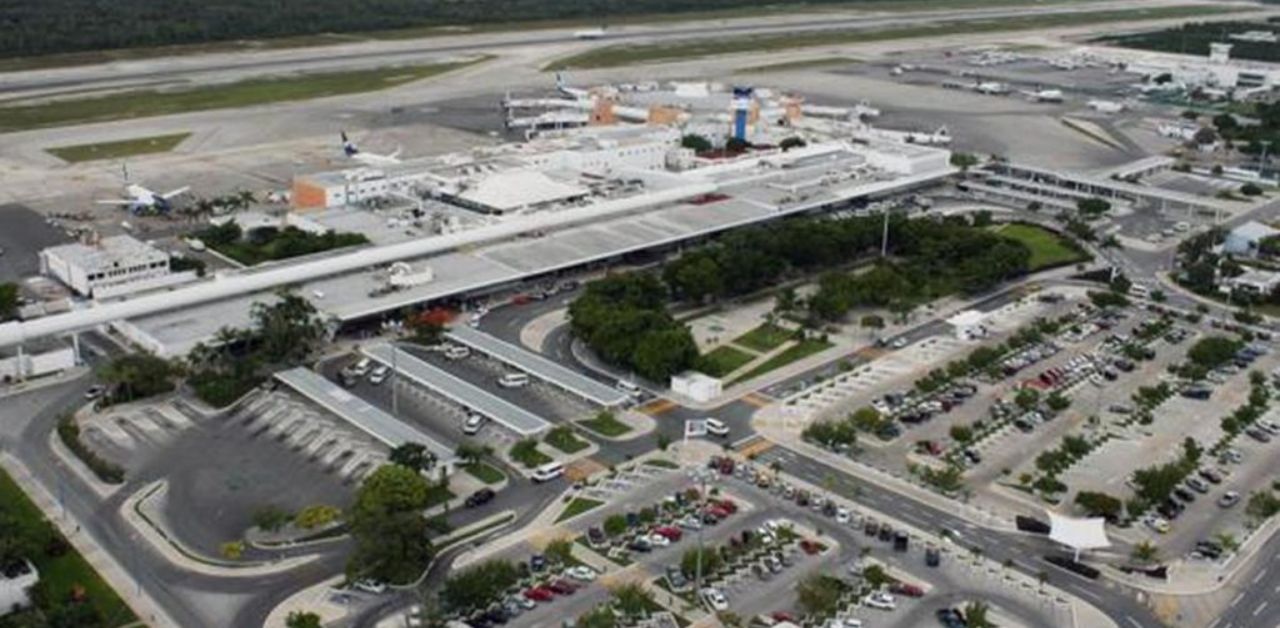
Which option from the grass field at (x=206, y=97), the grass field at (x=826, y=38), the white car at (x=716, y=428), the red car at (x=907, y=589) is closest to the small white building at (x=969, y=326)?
the white car at (x=716, y=428)

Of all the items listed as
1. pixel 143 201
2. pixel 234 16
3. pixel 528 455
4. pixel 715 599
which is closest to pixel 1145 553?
pixel 715 599

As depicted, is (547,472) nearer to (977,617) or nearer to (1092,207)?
(977,617)

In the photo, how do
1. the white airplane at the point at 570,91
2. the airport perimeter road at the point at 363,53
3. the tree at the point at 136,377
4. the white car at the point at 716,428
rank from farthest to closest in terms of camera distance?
the airport perimeter road at the point at 363,53
the white airplane at the point at 570,91
the tree at the point at 136,377
the white car at the point at 716,428

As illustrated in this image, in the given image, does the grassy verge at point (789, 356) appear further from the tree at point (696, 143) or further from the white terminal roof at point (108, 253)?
the tree at point (696, 143)

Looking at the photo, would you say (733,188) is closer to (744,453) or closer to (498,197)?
(498,197)

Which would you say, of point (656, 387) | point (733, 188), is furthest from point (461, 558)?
point (733, 188)
